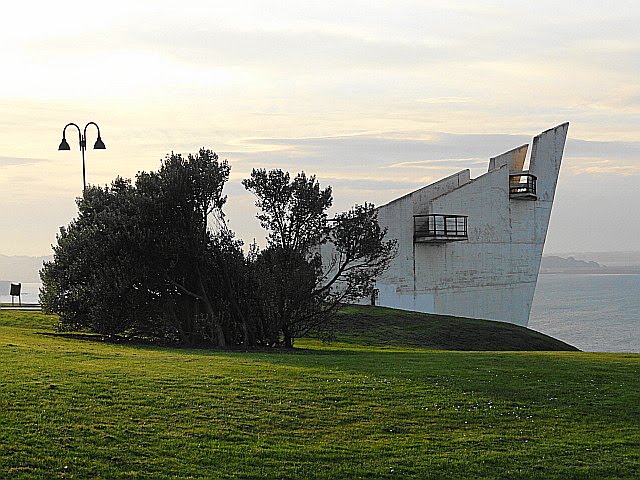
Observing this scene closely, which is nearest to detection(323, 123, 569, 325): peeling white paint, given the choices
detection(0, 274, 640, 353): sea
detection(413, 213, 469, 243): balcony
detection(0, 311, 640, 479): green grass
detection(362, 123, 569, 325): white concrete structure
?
detection(362, 123, 569, 325): white concrete structure

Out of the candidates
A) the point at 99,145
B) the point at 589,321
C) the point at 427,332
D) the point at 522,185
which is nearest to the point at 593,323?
the point at 589,321

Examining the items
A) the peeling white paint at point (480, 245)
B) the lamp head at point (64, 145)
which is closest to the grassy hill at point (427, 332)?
the peeling white paint at point (480, 245)

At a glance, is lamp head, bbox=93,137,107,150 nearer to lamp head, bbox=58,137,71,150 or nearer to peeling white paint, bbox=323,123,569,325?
lamp head, bbox=58,137,71,150

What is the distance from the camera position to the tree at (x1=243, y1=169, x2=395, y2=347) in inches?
1153

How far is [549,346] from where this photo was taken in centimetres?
4344

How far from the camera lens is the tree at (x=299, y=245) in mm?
29281

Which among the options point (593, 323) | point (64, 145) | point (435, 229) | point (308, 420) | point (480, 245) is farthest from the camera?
point (593, 323)

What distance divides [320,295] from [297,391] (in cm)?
1428

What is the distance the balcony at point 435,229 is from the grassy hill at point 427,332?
770 centimetres

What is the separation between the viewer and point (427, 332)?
40594 mm

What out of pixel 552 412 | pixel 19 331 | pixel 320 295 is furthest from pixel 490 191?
pixel 552 412

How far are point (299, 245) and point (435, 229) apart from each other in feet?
79.6

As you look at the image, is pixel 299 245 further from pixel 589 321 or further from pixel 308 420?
pixel 589 321

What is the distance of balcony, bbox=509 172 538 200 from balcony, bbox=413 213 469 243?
5.59 metres
